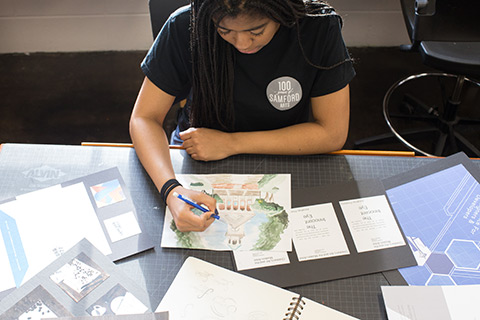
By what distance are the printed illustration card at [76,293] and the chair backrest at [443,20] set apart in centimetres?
131

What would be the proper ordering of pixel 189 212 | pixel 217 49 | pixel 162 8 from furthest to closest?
pixel 162 8 < pixel 217 49 < pixel 189 212

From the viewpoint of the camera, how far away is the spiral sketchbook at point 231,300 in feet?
2.97

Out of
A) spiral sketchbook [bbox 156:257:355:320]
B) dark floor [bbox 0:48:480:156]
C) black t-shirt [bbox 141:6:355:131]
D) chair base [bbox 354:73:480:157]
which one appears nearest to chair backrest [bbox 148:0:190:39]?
black t-shirt [bbox 141:6:355:131]

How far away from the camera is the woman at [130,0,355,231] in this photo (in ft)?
3.66

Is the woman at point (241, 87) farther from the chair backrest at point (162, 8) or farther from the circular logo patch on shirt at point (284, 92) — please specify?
the chair backrest at point (162, 8)

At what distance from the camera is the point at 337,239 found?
1.01 metres

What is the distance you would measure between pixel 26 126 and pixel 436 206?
1.98 meters

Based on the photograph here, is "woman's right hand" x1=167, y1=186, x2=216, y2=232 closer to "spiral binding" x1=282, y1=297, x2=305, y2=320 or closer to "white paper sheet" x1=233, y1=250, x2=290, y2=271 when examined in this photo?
"white paper sheet" x1=233, y1=250, x2=290, y2=271

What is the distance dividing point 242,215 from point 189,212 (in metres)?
0.13

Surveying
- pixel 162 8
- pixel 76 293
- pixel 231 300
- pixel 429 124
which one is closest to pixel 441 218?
pixel 231 300

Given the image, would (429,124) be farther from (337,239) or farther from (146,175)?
(146,175)

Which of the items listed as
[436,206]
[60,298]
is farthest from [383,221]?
[60,298]

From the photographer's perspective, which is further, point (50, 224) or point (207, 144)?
point (207, 144)

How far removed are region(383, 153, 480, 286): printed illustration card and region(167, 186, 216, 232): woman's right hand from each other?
431mm
